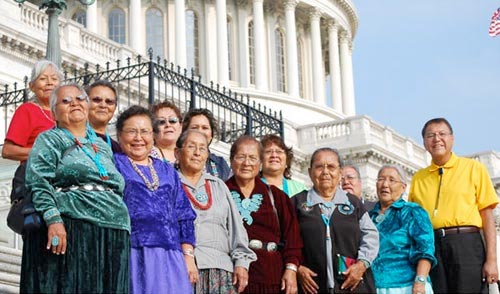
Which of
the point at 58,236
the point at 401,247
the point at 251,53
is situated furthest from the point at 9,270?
the point at 251,53

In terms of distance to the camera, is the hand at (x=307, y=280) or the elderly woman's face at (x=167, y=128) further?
the elderly woman's face at (x=167, y=128)

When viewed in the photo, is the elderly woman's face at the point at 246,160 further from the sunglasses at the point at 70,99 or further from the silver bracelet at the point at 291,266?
the sunglasses at the point at 70,99

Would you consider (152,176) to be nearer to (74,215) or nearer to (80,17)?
(74,215)

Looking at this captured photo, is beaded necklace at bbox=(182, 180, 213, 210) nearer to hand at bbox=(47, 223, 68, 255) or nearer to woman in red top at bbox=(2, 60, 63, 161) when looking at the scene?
woman in red top at bbox=(2, 60, 63, 161)

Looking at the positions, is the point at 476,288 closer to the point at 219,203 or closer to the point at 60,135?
the point at 219,203

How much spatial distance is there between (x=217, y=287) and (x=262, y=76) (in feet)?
136

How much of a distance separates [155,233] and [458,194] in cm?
277

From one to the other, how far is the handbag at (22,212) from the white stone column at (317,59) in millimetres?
44746

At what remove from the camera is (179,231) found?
6742 millimetres

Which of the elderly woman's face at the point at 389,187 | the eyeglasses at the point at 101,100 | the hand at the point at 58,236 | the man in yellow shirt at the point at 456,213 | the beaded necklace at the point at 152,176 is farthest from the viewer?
the elderly woman's face at the point at 389,187

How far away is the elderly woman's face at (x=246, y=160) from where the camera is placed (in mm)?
7469

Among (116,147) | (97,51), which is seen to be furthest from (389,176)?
(97,51)

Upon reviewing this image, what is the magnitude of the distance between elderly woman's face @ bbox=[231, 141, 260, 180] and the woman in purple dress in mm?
744

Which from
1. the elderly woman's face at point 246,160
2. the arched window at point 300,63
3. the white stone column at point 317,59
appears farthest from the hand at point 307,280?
the arched window at point 300,63
